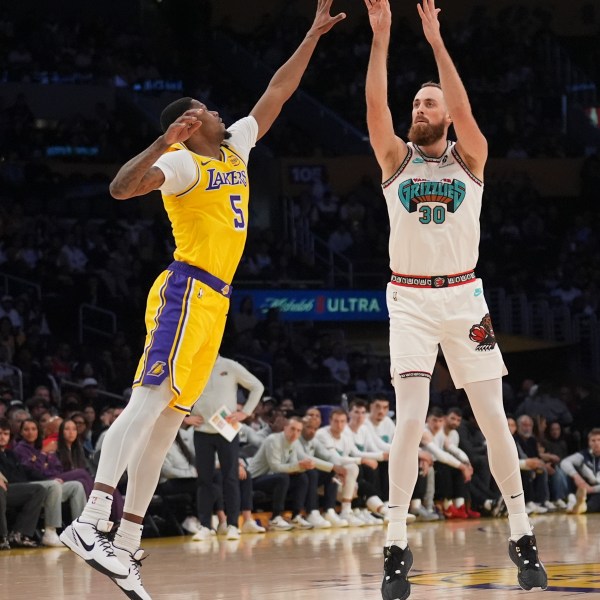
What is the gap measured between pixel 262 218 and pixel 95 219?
162 inches

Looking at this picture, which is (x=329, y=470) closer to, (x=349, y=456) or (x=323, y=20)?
(x=349, y=456)

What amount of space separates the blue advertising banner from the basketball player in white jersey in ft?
48.2

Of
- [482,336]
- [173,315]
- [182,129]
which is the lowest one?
[482,336]

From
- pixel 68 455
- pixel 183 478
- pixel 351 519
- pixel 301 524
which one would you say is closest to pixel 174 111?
pixel 68 455

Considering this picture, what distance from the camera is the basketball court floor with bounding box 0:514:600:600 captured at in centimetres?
722

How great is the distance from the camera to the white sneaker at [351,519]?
14688 millimetres

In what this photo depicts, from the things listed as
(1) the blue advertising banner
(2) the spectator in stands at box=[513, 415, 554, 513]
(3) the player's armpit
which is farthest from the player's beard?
(1) the blue advertising banner

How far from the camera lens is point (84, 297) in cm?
2053

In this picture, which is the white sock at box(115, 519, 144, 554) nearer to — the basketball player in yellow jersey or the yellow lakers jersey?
the basketball player in yellow jersey

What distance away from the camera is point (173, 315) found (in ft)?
21.5

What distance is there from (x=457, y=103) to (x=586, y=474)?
11.3 meters

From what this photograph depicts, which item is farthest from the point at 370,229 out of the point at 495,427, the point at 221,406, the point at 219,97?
the point at 495,427

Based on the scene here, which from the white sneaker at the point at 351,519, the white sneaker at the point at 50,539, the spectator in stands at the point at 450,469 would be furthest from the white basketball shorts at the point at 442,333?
the spectator in stands at the point at 450,469

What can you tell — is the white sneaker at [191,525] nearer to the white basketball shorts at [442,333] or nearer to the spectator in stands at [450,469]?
the spectator in stands at [450,469]
